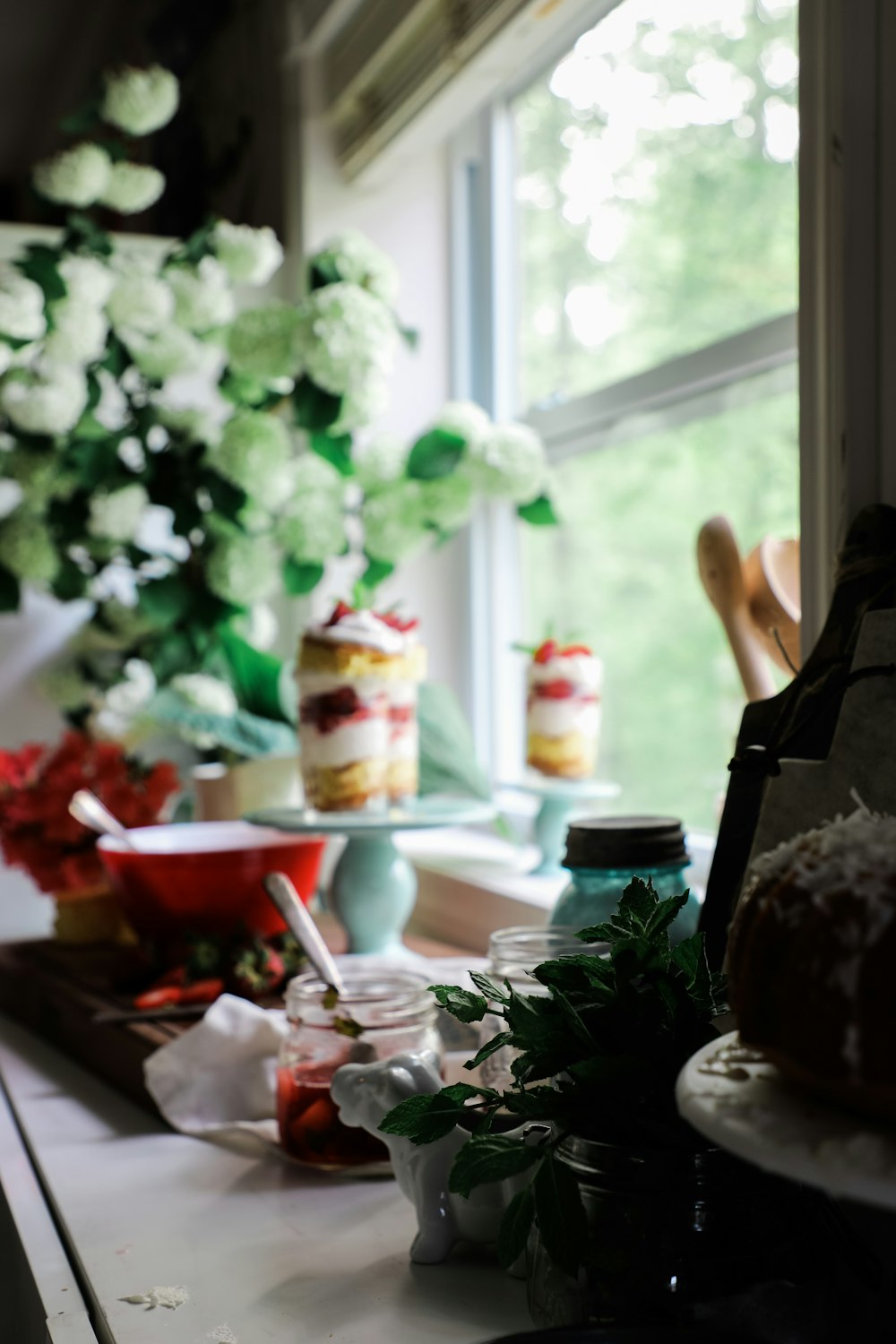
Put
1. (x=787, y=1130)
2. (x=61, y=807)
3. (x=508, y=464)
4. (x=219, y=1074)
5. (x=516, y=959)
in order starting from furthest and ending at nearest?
(x=508, y=464) < (x=61, y=807) < (x=219, y=1074) < (x=516, y=959) < (x=787, y=1130)

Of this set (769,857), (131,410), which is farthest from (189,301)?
(769,857)

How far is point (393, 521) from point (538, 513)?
17cm

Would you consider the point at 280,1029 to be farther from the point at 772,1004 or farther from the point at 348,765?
the point at 772,1004

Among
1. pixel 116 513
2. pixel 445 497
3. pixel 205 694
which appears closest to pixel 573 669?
pixel 445 497

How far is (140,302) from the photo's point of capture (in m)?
1.61

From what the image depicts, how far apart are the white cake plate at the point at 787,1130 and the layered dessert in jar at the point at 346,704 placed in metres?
0.85

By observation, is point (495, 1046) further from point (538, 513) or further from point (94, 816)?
point (538, 513)

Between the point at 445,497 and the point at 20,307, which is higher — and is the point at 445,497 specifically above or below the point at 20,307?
below

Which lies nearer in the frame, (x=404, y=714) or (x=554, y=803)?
(x=404, y=714)

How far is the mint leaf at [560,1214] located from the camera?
1.69 feet

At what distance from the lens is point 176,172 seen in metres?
2.29

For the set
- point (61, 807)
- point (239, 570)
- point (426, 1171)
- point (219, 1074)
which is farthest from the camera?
point (239, 570)

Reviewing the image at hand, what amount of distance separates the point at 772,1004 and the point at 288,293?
1744 millimetres

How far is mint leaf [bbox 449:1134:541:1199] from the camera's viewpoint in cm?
53
